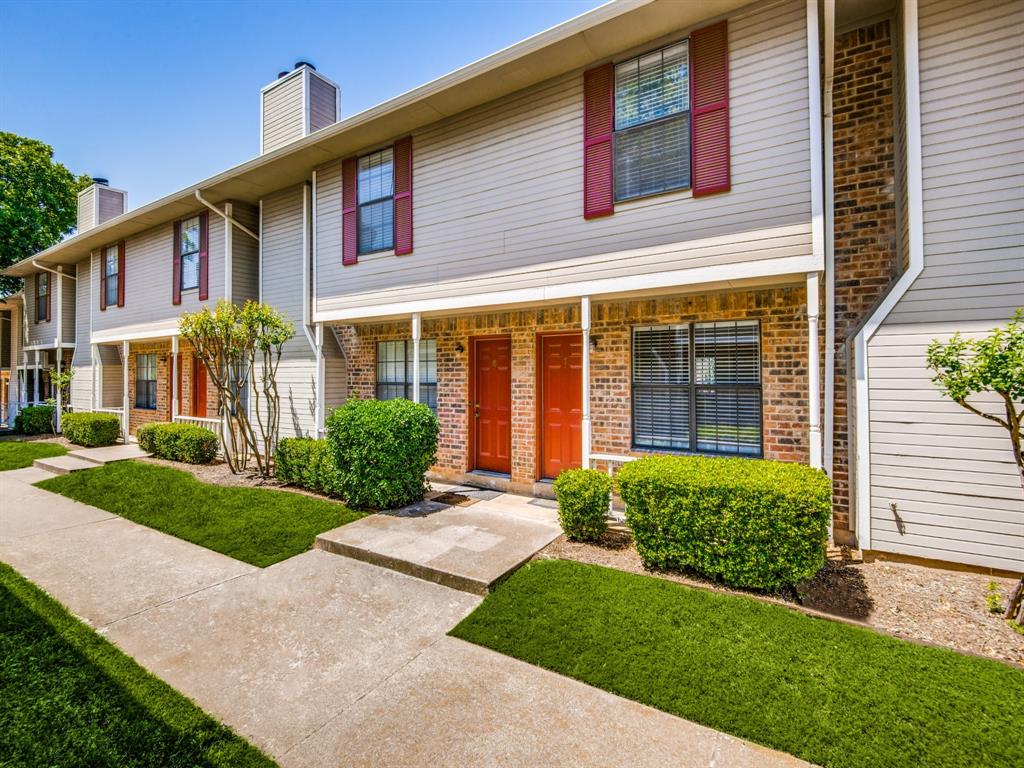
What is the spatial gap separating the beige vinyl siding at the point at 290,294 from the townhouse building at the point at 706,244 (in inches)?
22.3

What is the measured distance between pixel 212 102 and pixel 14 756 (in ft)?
36.9

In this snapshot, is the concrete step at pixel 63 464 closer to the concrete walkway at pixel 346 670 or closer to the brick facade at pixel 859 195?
the concrete walkway at pixel 346 670

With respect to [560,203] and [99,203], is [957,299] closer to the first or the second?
[560,203]

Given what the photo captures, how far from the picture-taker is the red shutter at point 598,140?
5652mm

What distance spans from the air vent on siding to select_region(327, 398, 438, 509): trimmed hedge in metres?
7.36

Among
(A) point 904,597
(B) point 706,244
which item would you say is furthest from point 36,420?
(A) point 904,597

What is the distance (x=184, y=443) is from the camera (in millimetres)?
9633

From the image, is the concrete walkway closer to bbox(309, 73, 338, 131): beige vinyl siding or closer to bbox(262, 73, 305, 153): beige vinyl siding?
bbox(262, 73, 305, 153): beige vinyl siding

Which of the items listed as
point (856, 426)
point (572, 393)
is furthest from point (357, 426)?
point (856, 426)

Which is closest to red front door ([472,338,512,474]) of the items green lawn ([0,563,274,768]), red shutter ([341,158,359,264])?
red shutter ([341,158,359,264])

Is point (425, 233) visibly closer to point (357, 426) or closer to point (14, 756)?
point (357, 426)

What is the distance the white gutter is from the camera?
438 cm

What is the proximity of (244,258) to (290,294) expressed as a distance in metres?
2.00

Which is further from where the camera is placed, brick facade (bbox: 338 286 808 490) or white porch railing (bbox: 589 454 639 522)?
white porch railing (bbox: 589 454 639 522)
